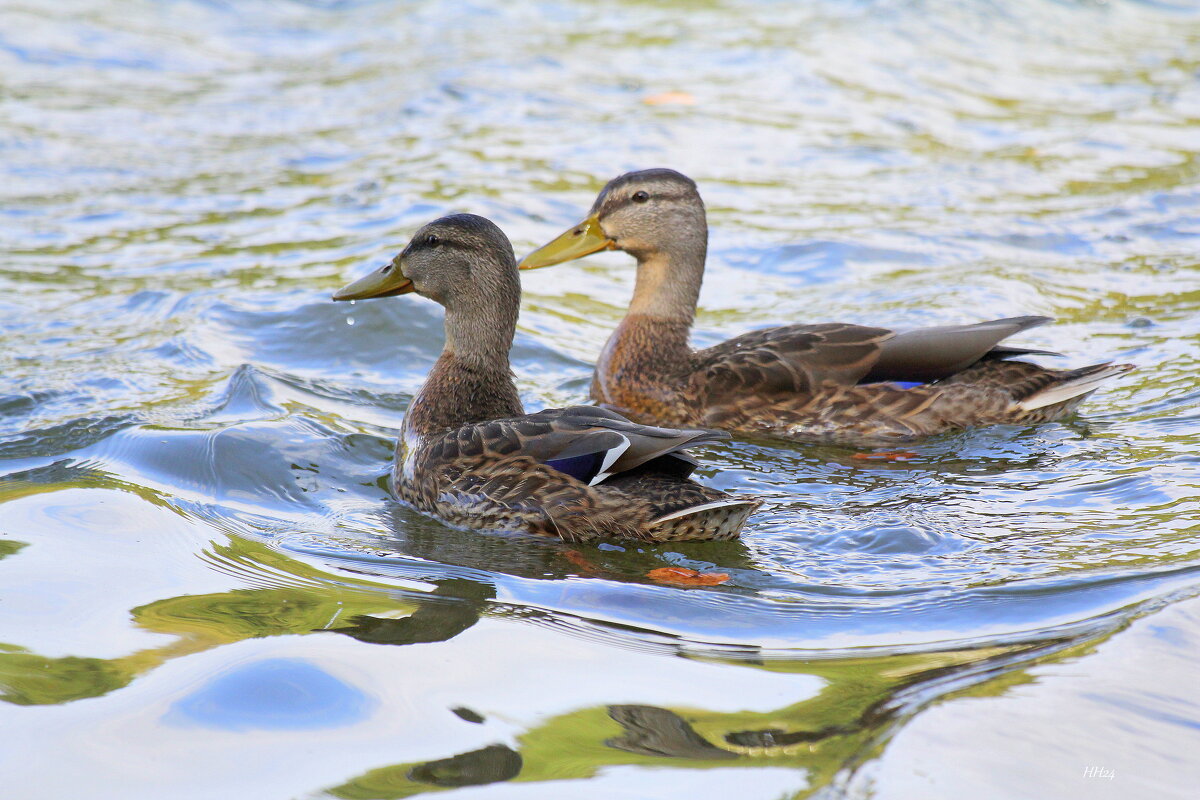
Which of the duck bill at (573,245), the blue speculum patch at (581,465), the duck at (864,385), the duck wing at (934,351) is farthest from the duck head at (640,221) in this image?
the blue speculum patch at (581,465)

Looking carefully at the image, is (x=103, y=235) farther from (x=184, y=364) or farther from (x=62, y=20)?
(x=62, y=20)

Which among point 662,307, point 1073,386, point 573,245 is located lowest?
point 1073,386

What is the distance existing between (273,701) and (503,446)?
74.8 inches

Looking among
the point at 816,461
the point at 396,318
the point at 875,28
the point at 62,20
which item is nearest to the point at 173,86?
the point at 62,20

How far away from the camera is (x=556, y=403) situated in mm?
7695

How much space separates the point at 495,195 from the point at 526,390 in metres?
3.64

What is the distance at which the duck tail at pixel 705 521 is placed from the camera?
526 centimetres

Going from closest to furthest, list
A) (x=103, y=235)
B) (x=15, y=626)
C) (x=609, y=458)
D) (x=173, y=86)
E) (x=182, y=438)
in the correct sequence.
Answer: (x=15, y=626)
(x=609, y=458)
(x=182, y=438)
(x=103, y=235)
(x=173, y=86)

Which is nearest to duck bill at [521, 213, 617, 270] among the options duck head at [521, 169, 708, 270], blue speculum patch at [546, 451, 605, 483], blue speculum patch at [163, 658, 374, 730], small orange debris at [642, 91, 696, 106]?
duck head at [521, 169, 708, 270]

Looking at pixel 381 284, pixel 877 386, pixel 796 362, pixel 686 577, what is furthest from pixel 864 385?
pixel 381 284

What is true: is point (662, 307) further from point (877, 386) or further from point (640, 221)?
point (877, 386)

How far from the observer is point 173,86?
14320 mm

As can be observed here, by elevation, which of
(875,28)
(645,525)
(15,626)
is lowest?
(15,626)

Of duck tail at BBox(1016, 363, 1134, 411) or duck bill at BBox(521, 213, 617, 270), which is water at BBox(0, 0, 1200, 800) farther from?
duck bill at BBox(521, 213, 617, 270)
